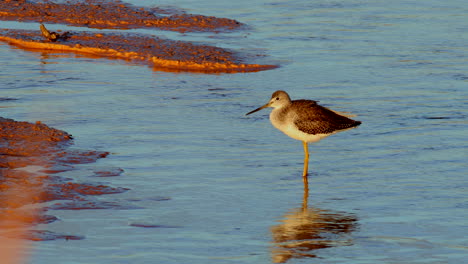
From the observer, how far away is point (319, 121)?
410 inches

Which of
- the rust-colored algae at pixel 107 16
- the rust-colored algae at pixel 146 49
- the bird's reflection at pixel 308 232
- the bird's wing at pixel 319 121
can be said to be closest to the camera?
the bird's reflection at pixel 308 232

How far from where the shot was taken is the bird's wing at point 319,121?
33.9ft

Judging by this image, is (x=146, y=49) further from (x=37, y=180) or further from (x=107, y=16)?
(x=37, y=180)

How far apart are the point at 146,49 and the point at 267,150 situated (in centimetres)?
652

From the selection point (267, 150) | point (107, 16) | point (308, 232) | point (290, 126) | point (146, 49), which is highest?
point (107, 16)

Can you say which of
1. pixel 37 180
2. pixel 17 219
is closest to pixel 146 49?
pixel 37 180

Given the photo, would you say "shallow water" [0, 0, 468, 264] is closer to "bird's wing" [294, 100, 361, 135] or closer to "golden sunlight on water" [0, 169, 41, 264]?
"golden sunlight on water" [0, 169, 41, 264]

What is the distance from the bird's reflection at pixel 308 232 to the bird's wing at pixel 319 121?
160 centimetres

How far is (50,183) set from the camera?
9203 mm

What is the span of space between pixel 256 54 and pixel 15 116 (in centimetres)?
602

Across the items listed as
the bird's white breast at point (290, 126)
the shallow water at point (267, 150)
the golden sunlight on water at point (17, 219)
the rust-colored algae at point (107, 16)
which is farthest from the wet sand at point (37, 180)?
the rust-colored algae at point (107, 16)

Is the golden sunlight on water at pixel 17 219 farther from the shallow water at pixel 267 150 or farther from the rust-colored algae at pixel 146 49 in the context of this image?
the rust-colored algae at pixel 146 49

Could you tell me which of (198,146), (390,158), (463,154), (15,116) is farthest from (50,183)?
(463,154)

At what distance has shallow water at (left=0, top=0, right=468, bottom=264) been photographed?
7676mm
